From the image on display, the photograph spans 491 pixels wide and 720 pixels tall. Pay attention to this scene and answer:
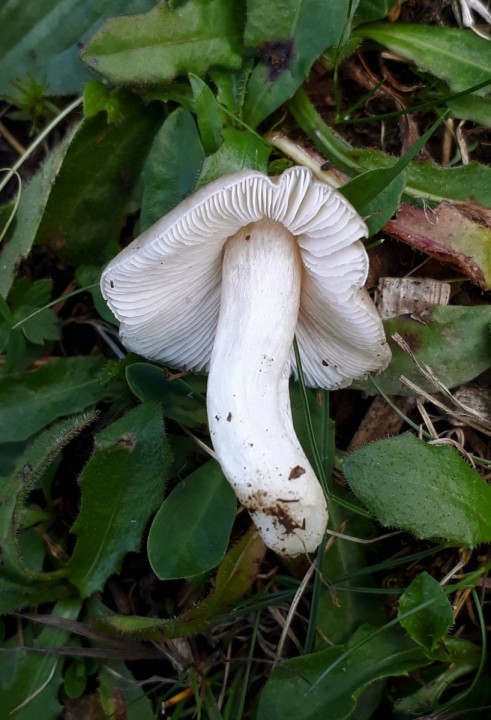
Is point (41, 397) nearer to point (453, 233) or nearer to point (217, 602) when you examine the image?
point (217, 602)

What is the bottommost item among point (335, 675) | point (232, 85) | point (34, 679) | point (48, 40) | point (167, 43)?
point (335, 675)

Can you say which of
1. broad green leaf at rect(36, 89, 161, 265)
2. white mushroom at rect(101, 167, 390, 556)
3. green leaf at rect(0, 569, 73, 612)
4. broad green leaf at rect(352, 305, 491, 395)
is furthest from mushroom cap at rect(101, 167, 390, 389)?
green leaf at rect(0, 569, 73, 612)

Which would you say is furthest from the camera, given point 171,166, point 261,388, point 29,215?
point 29,215

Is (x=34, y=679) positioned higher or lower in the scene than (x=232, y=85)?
lower

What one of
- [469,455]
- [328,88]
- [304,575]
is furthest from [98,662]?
[328,88]

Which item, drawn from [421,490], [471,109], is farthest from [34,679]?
[471,109]

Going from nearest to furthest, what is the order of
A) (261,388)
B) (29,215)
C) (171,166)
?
(261,388)
(171,166)
(29,215)

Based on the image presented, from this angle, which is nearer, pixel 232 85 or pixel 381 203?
pixel 381 203

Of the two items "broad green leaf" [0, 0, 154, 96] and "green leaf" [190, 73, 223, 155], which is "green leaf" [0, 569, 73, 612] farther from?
"broad green leaf" [0, 0, 154, 96]

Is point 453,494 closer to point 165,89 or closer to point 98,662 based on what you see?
point 98,662
